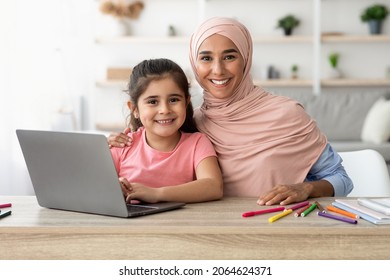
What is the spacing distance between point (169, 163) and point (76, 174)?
0.42 meters

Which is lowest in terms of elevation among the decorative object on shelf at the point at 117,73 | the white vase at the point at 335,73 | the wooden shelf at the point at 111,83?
the white vase at the point at 335,73

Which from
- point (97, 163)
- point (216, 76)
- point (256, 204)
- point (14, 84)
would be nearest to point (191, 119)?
point (216, 76)

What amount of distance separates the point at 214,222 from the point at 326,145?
0.79 meters

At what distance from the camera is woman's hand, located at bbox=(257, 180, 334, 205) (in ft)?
5.47

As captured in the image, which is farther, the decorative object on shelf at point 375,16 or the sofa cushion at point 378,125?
the decorative object on shelf at point 375,16

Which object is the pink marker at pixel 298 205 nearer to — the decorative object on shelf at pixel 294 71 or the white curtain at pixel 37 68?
the white curtain at pixel 37 68

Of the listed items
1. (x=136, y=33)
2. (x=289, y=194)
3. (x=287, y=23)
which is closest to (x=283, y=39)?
(x=287, y=23)

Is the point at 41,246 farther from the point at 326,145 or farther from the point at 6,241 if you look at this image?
the point at 326,145

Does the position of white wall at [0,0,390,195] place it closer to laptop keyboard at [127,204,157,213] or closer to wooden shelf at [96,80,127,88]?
wooden shelf at [96,80,127,88]

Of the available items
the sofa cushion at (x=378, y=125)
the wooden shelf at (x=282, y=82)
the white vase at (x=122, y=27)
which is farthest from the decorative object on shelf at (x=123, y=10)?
the sofa cushion at (x=378, y=125)

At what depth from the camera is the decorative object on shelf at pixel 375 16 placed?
6.36 metres

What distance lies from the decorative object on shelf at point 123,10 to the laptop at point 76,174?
5106 millimetres

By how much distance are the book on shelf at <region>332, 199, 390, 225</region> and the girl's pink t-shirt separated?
0.43 metres

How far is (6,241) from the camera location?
1.39m
